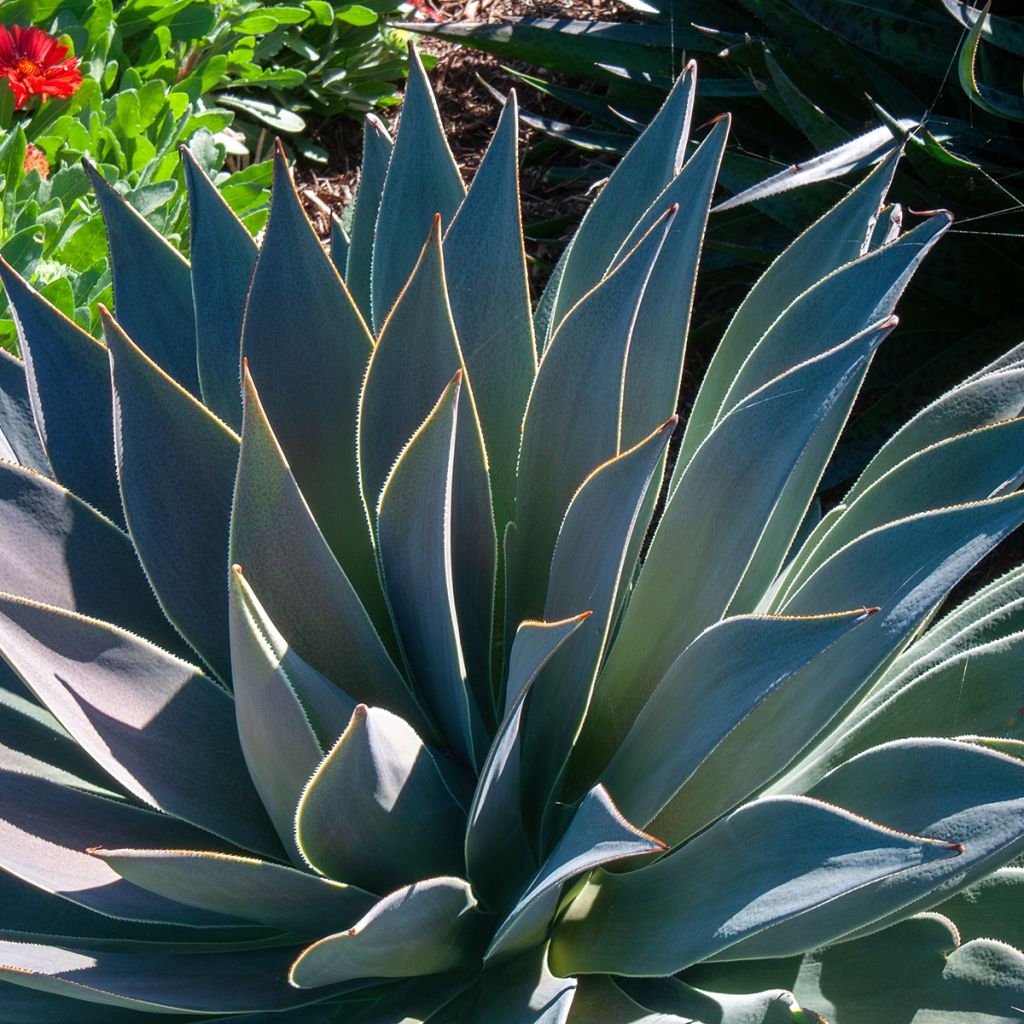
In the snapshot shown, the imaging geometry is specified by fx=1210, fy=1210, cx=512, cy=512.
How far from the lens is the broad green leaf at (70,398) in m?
1.22

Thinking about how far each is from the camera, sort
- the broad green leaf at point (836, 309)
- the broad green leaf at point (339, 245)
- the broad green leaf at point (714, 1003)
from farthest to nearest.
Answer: the broad green leaf at point (339, 245), the broad green leaf at point (836, 309), the broad green leaf at point (714, 1003)

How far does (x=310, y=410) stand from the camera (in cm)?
125

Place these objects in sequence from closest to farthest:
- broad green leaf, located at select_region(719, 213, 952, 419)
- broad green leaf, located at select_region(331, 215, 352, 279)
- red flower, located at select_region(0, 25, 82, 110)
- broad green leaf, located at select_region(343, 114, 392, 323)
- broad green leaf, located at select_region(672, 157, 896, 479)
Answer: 1. broad green leaf, located at select_region(719, 213, 952, 419)
2. broad green leaf, located at select_region(672, 157, 896, 479)
3. broad green leaf, located at select_region(343, 114, 392, 323)
4. broad green leaf, located at select_region(331, 215, 352, 279)
5. red flower, located at select_region(0, 25, 82, 110)

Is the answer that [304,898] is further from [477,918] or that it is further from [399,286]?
[399,286]

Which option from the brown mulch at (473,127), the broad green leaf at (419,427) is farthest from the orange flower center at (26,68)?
the broad green leaf at (419,427)

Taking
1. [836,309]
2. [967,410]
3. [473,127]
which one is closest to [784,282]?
[836,309]

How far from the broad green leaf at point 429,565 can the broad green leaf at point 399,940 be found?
17 cm

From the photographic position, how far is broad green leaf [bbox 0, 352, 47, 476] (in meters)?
1.35

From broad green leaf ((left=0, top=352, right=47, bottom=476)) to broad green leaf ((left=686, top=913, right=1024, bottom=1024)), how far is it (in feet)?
2.99

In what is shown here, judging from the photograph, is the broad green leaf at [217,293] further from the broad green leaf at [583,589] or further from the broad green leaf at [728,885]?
the broad green leaf at [728,885]

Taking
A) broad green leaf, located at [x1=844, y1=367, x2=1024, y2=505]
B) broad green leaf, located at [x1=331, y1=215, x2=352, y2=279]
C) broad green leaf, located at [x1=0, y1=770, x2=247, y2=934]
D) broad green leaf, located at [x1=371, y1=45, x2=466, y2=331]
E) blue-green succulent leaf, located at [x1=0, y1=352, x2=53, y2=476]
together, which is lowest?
broad green leaf, located at [x1=0, y1=770, x2=247, y2=934]

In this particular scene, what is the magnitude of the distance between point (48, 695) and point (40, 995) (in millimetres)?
328

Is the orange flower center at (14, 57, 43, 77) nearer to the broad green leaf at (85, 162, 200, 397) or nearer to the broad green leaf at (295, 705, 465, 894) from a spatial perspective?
the broad green leaf at (85, 162, 200, 397)

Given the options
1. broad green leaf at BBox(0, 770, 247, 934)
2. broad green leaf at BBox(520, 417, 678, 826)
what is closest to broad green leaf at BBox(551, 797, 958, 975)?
broad green leaf at BBox(520, 417, 678, 826)
